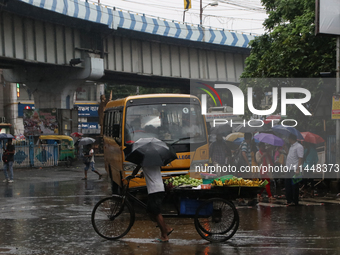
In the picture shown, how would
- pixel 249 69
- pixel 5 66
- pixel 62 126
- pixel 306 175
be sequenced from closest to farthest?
pixel 306 175, pixel 249 69, pixel 5 66, pixel 62 126

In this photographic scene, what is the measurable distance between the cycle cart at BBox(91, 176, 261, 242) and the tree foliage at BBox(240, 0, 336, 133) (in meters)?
10.6

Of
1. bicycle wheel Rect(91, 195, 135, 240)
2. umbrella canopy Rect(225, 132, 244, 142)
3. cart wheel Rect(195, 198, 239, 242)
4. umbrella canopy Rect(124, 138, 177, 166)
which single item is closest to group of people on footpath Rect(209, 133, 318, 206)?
cart wheel Rect(195, 198, 239, 242)

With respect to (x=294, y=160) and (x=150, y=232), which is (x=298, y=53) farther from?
(x=150, y=232)

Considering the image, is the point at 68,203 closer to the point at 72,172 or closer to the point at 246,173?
the point at 246,173

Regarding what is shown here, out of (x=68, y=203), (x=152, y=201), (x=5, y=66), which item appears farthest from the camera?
(x=5, y=66)

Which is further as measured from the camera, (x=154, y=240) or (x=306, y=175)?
(x=306, y=175)

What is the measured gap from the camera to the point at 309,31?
18391 millimetres

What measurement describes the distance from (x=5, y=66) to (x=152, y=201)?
26485 mm

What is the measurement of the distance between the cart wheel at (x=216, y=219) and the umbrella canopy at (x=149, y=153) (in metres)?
1.06

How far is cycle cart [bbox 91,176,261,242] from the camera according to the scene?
783cm

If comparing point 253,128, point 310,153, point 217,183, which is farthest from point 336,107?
point 217,183

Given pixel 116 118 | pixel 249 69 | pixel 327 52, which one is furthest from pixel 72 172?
pixel 327 52

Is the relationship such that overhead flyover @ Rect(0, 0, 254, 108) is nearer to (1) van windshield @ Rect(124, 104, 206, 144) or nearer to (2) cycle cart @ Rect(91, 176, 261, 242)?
(1) van windshield @ Rect(124, 104, 206, 144)

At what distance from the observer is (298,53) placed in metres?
18.3
